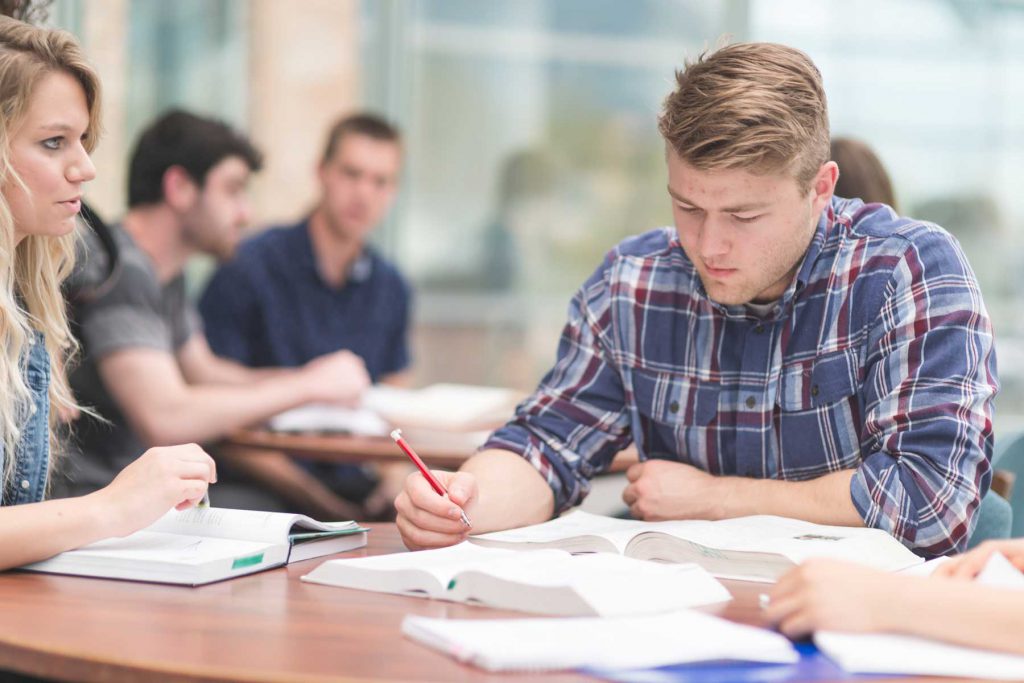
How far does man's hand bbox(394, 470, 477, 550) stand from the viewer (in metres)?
1.57

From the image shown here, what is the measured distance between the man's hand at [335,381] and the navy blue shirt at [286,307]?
82 centimetres

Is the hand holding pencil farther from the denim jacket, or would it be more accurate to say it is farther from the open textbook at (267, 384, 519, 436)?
the open textbook at (267, 384, 519, 436)

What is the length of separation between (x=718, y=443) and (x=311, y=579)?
765mm

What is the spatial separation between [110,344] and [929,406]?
2011 mm

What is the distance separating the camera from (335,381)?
3.09 m

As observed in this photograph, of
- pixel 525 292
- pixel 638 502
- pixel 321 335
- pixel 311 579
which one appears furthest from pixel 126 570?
pixel 525 292

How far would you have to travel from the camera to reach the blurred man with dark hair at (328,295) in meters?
3.91

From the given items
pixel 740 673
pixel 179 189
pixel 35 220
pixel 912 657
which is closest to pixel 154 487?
pixel 35 220

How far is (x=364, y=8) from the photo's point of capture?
531 cm

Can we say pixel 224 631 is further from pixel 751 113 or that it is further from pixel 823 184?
pixel 823 184

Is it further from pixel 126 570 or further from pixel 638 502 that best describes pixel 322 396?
pixel 126 570

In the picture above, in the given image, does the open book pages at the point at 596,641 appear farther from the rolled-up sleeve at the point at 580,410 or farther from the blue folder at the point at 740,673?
the rolled-up sleeve at the point at 580,410

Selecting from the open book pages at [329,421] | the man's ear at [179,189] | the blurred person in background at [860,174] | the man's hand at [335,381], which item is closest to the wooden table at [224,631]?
the blurred person in background at [860,174]

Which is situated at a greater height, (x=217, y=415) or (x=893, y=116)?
(x=893, y=116)
